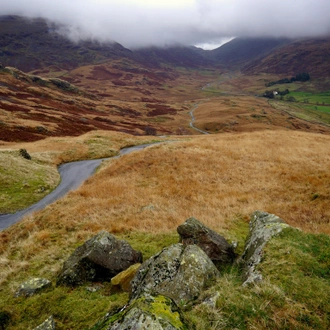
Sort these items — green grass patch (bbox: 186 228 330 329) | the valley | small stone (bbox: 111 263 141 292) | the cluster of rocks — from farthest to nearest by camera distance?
small stone (bbox: 111 263 141 292)
the valley
green grass patch (bbox: 186 228 330 329)
the cluster of rocks

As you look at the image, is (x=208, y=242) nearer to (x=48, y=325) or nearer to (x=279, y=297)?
(x=279, y=297)

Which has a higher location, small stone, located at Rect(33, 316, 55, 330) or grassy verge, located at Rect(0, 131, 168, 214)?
small stone, located at Rect(33, 316, 55, 330)

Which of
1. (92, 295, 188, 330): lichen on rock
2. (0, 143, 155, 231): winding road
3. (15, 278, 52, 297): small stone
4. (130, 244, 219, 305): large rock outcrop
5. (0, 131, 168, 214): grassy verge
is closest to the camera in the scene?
(92, 295, 188, 330): lichen on rock

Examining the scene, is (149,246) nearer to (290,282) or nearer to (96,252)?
(96,252)

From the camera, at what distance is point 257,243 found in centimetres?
848

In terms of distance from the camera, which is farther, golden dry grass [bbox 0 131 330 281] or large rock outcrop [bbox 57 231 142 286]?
golden dry grass [bbox 0 131 330 281]

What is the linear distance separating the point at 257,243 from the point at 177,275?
3.11 metres

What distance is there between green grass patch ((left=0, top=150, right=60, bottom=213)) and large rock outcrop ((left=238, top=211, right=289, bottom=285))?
24920mm

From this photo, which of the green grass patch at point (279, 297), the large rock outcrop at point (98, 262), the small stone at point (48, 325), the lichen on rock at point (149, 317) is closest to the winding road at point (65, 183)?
the large rock outcrop at point (98, 262)

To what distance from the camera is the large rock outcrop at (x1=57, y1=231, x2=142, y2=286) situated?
9703 mm

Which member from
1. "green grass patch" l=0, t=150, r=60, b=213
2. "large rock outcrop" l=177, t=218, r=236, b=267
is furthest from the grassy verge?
"large rock outcrop" l=177, t=218, r=236, b=267

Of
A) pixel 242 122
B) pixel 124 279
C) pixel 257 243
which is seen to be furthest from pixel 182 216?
pixel 242 122

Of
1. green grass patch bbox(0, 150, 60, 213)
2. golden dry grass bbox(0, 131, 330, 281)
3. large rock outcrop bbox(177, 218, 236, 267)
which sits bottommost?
green grass patch bbox(0, 150, 60, 213)

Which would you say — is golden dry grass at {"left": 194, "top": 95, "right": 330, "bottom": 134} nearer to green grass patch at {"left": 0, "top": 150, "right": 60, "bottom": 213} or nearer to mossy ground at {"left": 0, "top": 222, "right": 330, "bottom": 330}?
green grass patch at {"left": 0, "top": 150, "right": 60, "bottom": 213}
